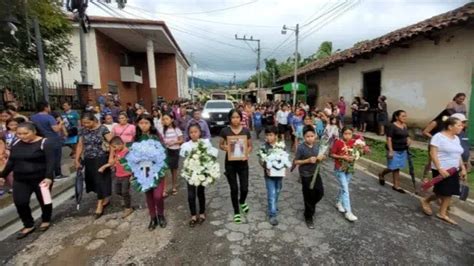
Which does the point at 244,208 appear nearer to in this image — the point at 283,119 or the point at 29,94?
the point at 283,119

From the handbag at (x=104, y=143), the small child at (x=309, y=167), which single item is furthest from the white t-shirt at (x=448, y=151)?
the handbag at (x=104, y=143)

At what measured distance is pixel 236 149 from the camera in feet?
13.9

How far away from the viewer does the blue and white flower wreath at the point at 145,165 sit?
13.4 ft

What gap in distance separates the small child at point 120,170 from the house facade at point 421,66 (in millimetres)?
8775

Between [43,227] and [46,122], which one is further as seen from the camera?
[46,122]

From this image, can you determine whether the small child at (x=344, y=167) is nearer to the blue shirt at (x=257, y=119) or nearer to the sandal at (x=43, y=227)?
the sandal at (x=43, y=227)

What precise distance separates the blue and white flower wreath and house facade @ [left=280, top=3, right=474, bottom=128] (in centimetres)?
841

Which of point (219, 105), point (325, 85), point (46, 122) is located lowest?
point (46, 122)

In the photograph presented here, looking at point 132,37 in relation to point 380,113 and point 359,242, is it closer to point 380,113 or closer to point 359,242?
point 380,113

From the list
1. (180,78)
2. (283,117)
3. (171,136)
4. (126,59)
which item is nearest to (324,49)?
(180,78)

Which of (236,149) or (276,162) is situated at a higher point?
(236,149)

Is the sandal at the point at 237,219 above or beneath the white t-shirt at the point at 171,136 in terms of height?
beneath

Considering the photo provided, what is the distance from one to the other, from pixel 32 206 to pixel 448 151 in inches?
262

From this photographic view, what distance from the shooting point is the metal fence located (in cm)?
813
